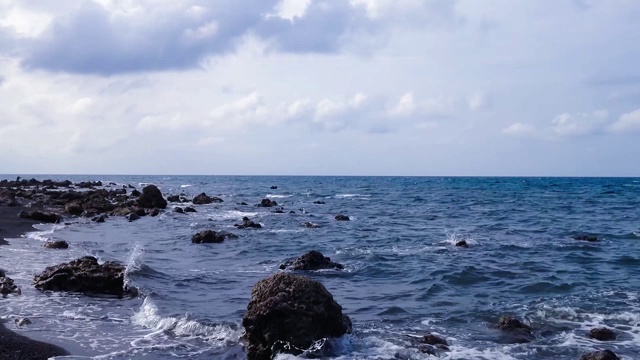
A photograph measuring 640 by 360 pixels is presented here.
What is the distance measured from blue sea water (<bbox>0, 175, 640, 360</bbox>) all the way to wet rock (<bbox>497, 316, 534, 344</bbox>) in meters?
0.23

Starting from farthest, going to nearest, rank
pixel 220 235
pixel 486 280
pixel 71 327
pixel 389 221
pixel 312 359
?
pixel 389 221, pixel 220 235, pixel 486 280, pixel 71 327, pixel 312 359

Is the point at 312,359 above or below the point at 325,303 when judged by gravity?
below

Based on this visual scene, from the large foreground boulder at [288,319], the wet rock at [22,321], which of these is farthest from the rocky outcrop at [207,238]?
the large foreground boulder at [288,319]

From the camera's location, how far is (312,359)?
35.1 feet

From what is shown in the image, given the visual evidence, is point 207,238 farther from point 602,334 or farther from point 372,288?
point 602,334

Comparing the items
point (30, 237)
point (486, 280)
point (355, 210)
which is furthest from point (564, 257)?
point (355, 210)

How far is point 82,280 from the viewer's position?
1593cm

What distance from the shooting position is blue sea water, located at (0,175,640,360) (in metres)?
11.8

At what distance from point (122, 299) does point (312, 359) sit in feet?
22.8

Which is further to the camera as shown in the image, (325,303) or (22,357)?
(325,303)

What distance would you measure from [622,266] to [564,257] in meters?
2.26

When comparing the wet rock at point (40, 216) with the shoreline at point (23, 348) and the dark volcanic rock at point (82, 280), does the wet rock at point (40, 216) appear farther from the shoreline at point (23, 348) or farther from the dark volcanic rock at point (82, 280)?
the shoreline at point (23, 348)

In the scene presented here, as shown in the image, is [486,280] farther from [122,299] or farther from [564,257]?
[122,299]

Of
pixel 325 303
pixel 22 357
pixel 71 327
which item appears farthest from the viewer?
pixel 71 327
